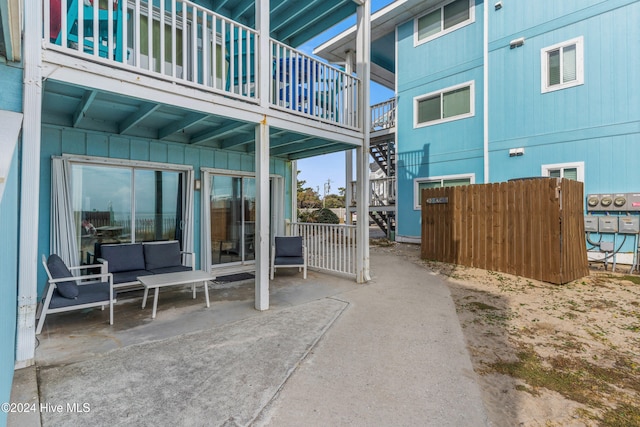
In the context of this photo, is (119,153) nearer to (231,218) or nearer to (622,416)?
(231,218)

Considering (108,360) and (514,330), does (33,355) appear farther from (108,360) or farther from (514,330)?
(514,330)

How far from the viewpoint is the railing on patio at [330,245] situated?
6.09m

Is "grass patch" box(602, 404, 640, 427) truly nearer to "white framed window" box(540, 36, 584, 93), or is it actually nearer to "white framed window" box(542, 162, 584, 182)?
"white framed window" box(542, 162, 584, 182)

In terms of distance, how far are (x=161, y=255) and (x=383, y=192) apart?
939cm

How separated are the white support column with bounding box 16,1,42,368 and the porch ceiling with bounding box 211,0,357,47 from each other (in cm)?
389

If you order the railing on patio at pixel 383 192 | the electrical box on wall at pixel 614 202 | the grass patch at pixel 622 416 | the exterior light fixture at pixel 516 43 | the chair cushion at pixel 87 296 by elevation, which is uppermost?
the exterior light fixture at pixel 516 43

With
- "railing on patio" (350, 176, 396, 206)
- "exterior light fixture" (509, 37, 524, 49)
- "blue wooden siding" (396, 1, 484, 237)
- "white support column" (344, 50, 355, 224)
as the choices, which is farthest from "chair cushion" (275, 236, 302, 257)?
"exterior light fixture" (509, 37, 524, 49)

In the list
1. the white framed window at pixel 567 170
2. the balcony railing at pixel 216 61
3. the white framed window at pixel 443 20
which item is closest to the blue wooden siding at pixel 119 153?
the balcony railing at pixel 216 61

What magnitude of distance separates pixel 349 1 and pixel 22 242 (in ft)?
19.0

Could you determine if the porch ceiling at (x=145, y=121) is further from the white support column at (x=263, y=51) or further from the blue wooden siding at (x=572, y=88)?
the blue wooden siding at (x=572, y=88)

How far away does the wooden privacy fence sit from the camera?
5809mm

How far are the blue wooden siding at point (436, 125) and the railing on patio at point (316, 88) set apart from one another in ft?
17.9

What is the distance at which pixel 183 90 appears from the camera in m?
3.53

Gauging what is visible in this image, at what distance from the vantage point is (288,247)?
21.0ft
